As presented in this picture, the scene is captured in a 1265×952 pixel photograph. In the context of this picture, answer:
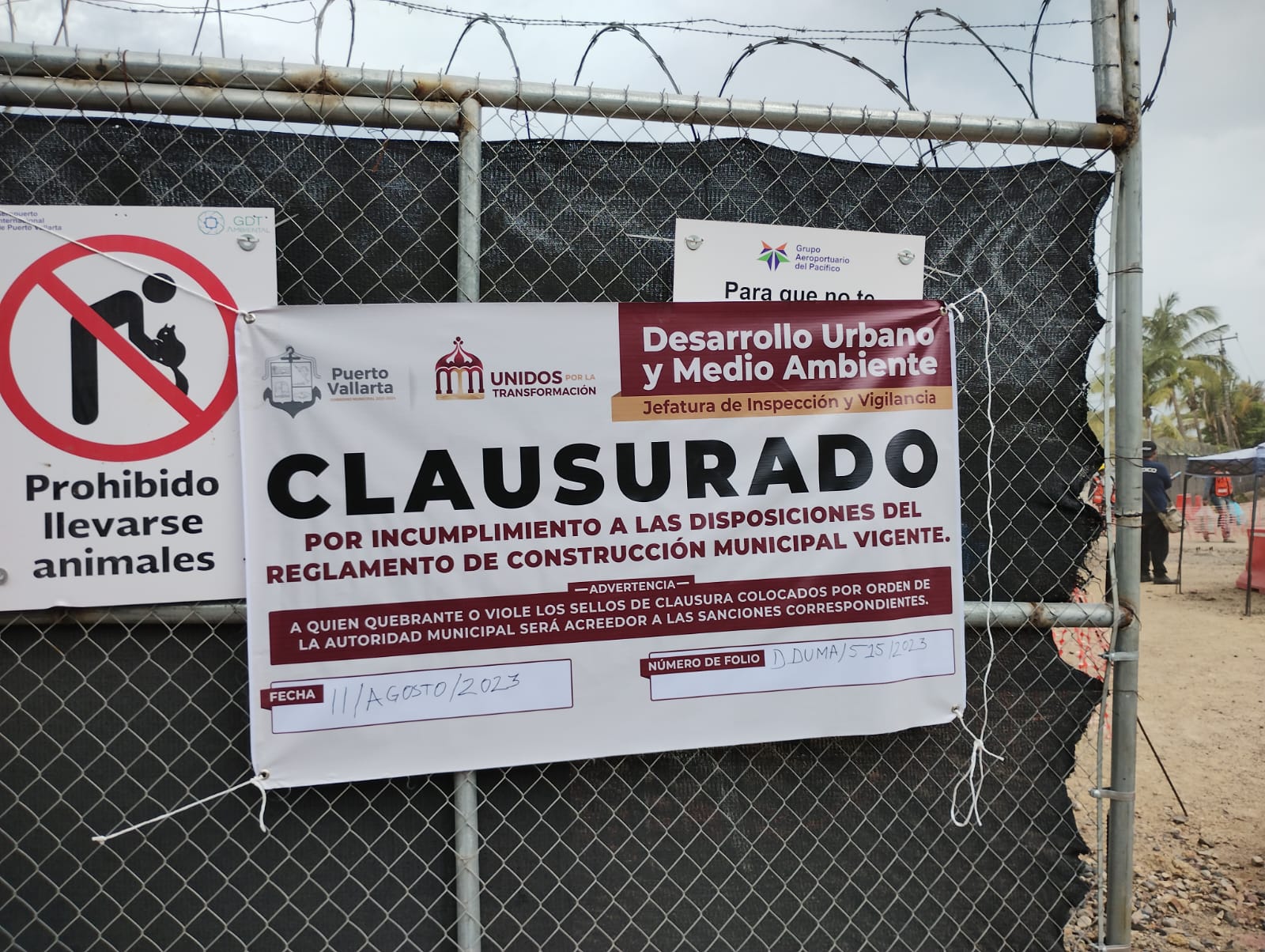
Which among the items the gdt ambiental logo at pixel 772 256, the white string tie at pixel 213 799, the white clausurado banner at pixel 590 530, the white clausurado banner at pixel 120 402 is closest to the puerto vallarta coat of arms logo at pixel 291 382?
the white clausurado banner at pixel 590 530

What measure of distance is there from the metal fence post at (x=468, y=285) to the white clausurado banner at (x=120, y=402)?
497 millimetres

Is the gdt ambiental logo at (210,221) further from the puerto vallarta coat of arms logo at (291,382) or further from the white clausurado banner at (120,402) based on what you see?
the puerto vallarta coat of arms logo at (291,382)

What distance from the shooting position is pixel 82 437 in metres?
2.19

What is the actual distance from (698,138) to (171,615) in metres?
1.92

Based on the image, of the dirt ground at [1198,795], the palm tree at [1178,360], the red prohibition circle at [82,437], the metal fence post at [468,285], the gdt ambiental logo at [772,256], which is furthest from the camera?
the palm tree at [1178,360]

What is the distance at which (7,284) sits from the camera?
85.5 inches

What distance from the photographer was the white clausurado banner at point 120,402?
85.6 inches

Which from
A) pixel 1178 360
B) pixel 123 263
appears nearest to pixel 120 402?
pixel 123 263

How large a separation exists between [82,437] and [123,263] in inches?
17.5

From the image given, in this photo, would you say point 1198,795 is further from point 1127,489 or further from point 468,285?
point 468,285

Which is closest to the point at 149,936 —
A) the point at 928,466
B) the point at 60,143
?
the point at 60,143

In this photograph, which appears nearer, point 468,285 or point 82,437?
point 82,437

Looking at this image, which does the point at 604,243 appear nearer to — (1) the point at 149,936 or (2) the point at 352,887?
(2) the point at 352,887

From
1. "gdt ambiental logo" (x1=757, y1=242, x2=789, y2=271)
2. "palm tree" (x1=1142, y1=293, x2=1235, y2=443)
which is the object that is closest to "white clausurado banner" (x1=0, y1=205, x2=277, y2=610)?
"gdt ambiental logo" (x1=757, y1=242, x2=789, y2=271)
